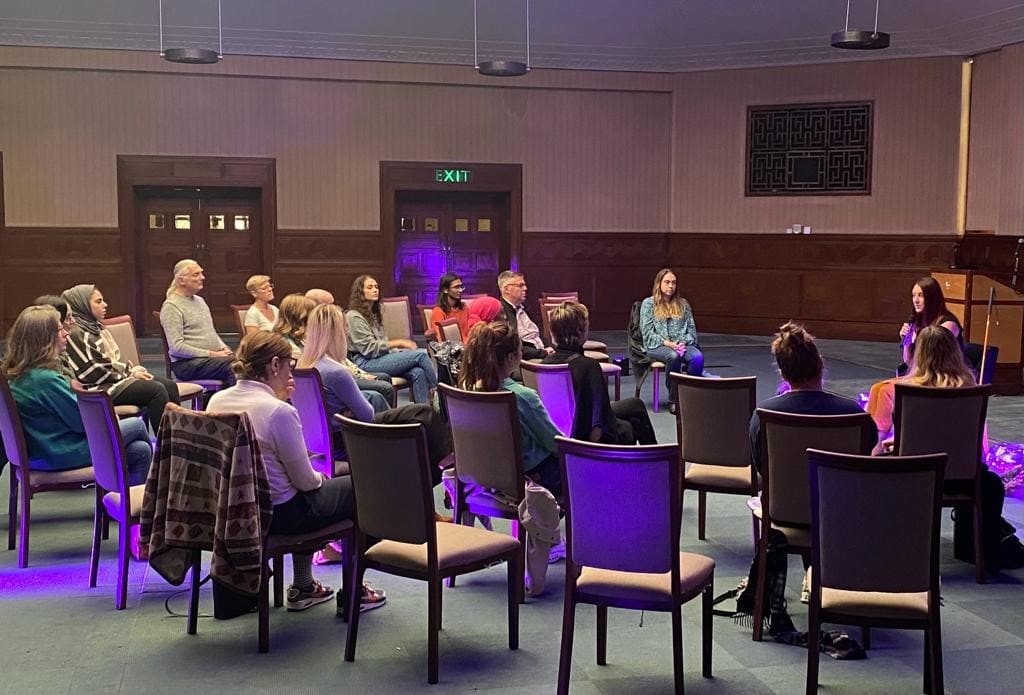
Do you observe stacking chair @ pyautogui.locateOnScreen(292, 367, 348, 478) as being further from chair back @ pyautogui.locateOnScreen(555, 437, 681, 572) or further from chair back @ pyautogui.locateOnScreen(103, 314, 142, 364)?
chair back @ pyautogui.locateOnScreen(103, 314, 142, 364)

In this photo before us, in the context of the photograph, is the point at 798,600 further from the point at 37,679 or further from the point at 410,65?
the point at 410,65

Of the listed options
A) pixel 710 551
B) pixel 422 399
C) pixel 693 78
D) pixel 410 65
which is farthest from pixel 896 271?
pixel 710 551

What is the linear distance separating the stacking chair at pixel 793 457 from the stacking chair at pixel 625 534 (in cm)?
52

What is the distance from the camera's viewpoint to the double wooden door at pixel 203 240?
12.7 meters

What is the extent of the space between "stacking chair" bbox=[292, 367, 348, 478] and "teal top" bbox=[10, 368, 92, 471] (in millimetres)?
947

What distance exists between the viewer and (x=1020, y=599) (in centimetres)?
426

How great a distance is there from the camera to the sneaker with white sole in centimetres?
414

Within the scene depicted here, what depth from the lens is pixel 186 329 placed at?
7195 millimetres

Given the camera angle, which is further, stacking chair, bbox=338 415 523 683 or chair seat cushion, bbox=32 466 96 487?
chair seat cushion, bbox=32 466 96 487

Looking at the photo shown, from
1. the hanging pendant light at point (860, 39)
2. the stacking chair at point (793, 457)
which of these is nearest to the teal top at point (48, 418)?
the stacking chair at point (793, 457)

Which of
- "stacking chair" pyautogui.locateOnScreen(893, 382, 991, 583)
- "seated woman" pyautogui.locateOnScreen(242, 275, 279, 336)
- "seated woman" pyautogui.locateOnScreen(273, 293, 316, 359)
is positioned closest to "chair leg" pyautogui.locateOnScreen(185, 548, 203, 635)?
"seated woman" pyautogui.locateOnScreen(273, 293, 316, 359)

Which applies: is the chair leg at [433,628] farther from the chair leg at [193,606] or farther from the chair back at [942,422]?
the chair back at [942,422]

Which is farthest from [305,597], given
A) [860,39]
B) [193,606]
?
[860,39]

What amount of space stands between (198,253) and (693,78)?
626cm
